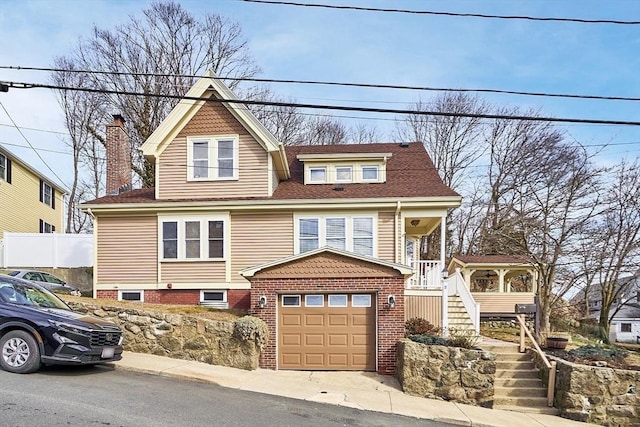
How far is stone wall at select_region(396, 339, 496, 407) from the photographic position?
11.8 m

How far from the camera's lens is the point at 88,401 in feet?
25.6

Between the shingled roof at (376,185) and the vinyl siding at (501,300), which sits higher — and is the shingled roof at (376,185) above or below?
above

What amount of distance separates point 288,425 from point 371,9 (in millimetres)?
7751

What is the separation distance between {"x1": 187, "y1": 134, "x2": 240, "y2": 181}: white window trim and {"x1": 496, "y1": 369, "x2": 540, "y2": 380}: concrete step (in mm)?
10787

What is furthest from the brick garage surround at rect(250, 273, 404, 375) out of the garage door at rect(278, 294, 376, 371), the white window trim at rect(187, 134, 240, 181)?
the white window trim at rect(187, 134, 240, 181)

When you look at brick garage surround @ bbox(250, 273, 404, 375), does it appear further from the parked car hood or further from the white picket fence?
the white picket fence

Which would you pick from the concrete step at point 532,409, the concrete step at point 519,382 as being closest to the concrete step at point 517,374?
the concrete step at point 519,382

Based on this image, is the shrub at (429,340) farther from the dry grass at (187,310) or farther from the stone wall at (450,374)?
the dry grass at (187,310)

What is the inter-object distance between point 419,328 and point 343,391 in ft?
13.5

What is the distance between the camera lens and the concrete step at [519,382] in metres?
12.8

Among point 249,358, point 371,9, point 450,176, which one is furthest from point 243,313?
point 450,176

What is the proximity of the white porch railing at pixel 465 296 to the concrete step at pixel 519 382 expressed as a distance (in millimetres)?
2430

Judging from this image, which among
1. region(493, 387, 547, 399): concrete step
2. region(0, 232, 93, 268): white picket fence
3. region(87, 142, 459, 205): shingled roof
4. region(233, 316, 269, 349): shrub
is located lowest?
region(493, 387, 547, 399): concrete step

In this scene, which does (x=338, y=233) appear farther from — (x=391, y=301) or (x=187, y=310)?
(x=187, y=310)
